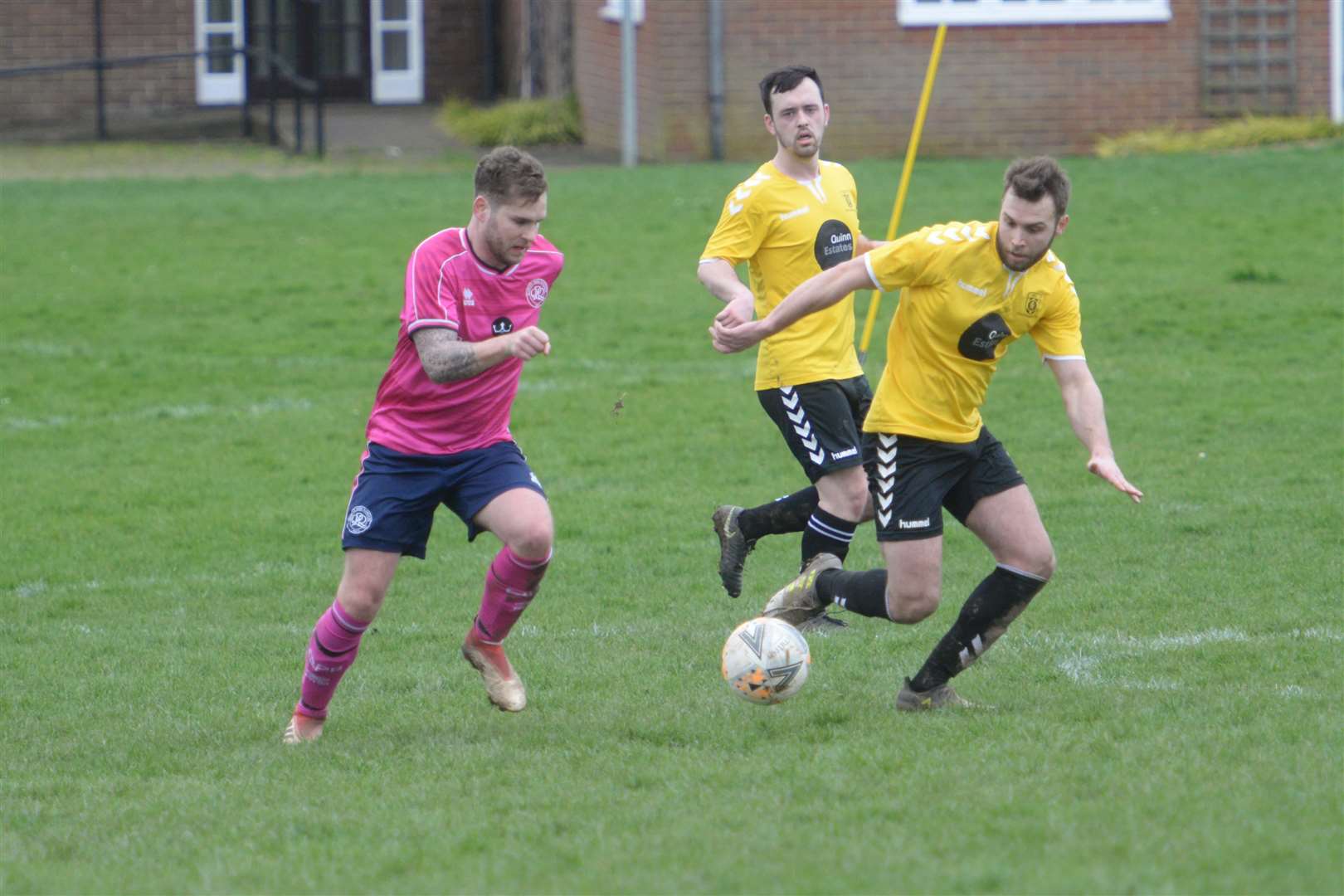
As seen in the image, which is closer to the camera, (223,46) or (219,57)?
(219,57)

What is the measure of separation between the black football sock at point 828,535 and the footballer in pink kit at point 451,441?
1.66 metres

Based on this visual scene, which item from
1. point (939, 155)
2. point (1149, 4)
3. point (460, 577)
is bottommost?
point (460, 577)

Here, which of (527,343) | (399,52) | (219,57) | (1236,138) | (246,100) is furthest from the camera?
(399,52)

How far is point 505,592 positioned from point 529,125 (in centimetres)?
2085

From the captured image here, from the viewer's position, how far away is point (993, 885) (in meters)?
4.30

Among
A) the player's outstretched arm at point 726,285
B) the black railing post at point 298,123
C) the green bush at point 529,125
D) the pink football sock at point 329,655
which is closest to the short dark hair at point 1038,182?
the player's outstretched arm at point 726,285

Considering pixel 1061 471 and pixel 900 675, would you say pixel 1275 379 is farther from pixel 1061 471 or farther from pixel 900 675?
pixel 900 675

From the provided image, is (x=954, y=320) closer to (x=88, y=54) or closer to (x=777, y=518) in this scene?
Result: (x=777, y=518)

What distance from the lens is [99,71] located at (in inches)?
1052

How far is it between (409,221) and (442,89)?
12.0m

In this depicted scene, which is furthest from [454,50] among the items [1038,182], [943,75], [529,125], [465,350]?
[1038,182]

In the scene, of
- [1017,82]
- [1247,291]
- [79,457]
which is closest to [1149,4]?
[1017,82]

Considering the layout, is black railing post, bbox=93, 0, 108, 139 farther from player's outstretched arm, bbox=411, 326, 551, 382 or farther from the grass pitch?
player's outstretched arm, bbox=411, 326, 551, 382

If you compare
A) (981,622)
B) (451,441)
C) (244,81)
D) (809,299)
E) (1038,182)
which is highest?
(244,81)
